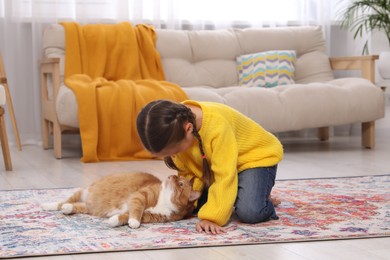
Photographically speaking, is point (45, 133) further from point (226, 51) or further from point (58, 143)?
point (226, 51)

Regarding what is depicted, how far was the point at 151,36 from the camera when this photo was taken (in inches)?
196

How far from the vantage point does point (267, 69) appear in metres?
4.96

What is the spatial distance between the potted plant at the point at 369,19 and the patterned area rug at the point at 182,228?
2.53 meters

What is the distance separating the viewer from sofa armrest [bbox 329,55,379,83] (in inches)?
189

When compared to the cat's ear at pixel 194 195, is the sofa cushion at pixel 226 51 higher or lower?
higher

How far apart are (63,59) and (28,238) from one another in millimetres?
2800

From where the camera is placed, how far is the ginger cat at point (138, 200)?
7.47ft

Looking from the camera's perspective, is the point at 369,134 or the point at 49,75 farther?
the point at 49,75

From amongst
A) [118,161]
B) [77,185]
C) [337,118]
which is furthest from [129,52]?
[77,185]

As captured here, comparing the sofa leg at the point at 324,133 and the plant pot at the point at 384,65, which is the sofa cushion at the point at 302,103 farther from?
the sofa leg at the point at 324,133

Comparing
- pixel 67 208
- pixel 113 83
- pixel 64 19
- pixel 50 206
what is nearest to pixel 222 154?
pixel 67 208

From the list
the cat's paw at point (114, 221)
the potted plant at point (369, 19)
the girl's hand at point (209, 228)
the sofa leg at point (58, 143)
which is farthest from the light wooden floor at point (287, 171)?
the potted plant at point (369, 19)

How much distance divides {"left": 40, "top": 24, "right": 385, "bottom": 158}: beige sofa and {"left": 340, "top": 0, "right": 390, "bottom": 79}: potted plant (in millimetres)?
310

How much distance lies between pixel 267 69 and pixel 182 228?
287cm
